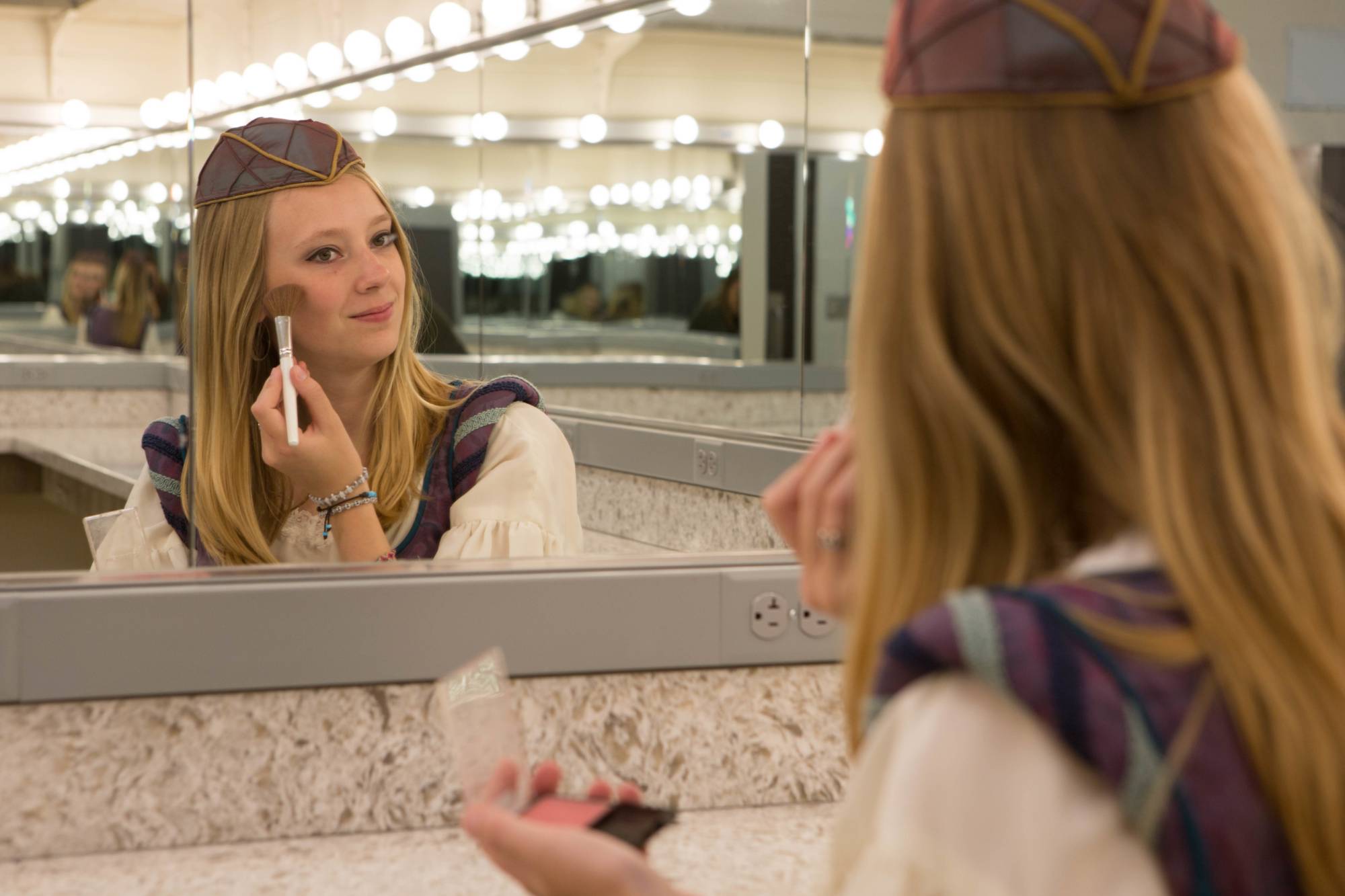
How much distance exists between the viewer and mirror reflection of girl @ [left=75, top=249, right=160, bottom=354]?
1419mm

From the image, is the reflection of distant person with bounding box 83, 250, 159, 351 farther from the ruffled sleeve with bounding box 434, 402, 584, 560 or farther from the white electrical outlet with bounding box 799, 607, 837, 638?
the white electrical outlet with bounding box 799, 607, 837, 638

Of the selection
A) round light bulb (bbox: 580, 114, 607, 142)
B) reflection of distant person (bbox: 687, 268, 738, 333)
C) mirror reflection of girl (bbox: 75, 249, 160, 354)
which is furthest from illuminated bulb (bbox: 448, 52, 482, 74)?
reflection of distant person (bbox: 687, 268, 738, 333)

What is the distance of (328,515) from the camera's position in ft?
4.48

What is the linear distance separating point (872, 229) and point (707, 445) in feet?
3.87

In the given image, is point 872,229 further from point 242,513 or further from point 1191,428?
point 242,513

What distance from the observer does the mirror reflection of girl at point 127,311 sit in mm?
1419

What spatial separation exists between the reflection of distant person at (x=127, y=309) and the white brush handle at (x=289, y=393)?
0.19m

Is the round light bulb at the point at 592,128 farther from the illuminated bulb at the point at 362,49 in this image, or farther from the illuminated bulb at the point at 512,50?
the illuminated bulb at the point at 362,49

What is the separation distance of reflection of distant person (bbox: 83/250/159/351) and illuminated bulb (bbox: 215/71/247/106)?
0.66 feet

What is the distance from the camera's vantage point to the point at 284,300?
1.32 meters

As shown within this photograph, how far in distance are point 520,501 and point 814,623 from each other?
1.10ft

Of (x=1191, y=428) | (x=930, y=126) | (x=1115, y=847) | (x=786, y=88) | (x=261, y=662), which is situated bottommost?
(x=261, y=662)

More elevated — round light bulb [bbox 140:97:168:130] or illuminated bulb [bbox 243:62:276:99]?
illuminated bulb [bbox 243:62:276:99]

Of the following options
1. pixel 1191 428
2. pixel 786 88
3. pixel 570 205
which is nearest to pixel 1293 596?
pixel 1191 428
